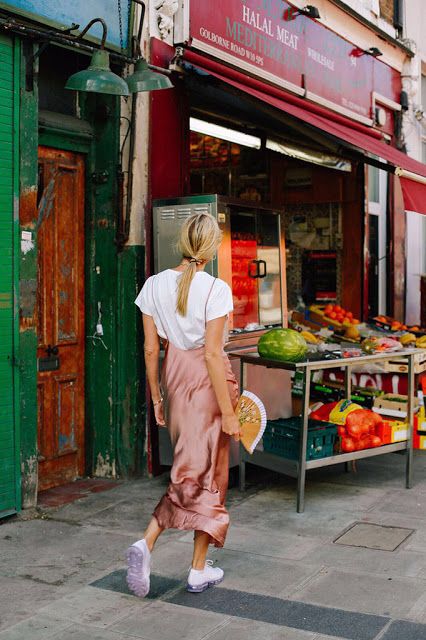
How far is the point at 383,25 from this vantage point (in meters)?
11.6

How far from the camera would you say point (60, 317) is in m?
6.49

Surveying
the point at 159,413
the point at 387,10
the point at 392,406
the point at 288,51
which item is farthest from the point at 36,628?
the point at 387,10

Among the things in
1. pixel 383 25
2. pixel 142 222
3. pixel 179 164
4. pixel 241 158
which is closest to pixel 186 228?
pixel 142 222

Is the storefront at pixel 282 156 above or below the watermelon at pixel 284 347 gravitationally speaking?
above

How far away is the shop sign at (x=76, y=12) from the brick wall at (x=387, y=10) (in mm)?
6464

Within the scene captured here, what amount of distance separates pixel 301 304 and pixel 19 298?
5.65m

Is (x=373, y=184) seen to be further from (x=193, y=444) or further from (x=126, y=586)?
(x=126, y=586)

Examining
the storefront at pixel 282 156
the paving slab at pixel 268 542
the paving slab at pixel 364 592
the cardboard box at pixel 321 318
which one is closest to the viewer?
the paving slab at pixel 364 592

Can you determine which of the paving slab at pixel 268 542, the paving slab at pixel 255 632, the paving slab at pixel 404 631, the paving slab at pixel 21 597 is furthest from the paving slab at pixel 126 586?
the paving slab at pixel 404 631

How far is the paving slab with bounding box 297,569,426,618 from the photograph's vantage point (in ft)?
13.7

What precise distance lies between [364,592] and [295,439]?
1.75m

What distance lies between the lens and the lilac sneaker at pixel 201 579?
4.36 meters

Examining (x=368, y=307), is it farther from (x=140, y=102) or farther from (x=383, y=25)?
(x=140, y=102)

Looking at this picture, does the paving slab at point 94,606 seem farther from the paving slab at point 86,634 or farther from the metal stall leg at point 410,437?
the metal stall leg at point 410,437
